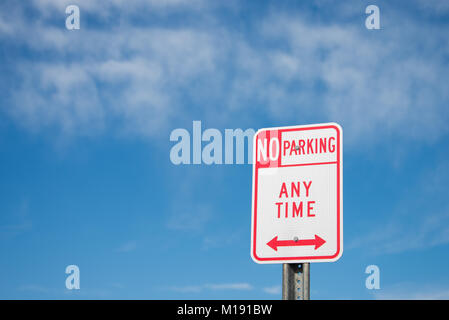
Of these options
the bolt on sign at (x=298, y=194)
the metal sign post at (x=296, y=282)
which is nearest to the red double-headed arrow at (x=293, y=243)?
the bolt on sign at (x=298, y=194)

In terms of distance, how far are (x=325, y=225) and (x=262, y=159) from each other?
771 millimetres

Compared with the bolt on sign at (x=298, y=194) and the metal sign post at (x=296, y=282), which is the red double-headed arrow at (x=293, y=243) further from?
the metal sign post at (x=296, y=282)

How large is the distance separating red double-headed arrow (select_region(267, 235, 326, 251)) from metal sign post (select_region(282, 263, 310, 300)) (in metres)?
0.16

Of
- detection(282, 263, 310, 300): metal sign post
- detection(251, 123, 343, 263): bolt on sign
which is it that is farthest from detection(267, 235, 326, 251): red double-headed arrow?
detection(282, 263, 310, 300): metal sign post

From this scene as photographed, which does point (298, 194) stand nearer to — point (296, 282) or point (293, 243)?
point (293, 243)

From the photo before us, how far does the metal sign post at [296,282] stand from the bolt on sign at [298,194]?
0.08 metres

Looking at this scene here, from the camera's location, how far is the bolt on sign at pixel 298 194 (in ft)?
11.5

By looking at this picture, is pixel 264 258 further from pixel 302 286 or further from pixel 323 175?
pixel 323 175

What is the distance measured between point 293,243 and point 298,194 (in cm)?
39

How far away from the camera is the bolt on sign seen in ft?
11.5

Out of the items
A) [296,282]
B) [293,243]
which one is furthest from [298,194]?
[296,282]

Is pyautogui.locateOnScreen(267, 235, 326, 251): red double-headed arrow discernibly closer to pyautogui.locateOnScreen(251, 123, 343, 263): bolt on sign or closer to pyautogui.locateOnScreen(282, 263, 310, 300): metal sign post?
pyautogui.locateOnScreen(251, 123, 343, 263): bolt on sign
